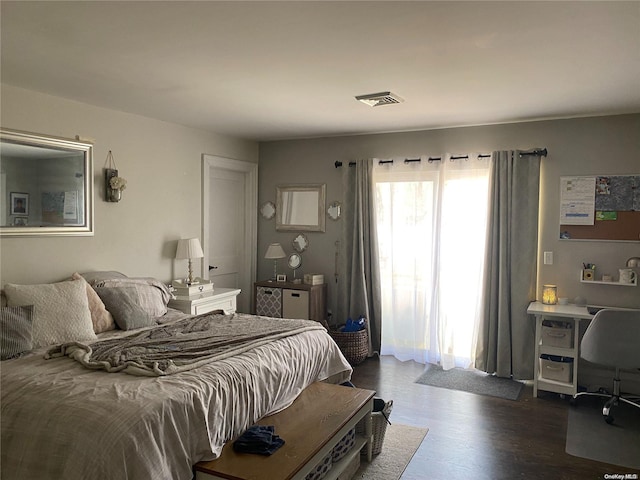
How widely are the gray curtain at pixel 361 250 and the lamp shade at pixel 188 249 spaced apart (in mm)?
1641

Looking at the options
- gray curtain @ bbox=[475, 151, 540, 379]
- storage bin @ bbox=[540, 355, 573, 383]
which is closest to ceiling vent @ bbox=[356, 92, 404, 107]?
gray curtain @ bbox=[475, 151, 540, 379]

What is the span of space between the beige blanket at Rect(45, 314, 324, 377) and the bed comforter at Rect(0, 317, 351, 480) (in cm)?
5

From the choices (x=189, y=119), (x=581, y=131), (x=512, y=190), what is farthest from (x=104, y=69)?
(x=581, y=131)

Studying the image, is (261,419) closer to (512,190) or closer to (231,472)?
(231,472)

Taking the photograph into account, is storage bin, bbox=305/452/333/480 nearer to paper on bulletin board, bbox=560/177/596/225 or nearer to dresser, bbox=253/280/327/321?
dresser, bbox=253/280/327/321

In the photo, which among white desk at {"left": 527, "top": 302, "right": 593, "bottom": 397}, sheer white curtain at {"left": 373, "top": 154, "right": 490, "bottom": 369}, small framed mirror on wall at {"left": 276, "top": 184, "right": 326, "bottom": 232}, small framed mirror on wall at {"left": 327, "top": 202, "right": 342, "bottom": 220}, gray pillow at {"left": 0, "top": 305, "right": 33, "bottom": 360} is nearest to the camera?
gray pillow at {"left": 0, "top": 305, "right": 33, "bottom": 360}

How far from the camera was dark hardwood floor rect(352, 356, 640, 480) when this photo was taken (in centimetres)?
292

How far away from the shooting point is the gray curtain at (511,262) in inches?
178

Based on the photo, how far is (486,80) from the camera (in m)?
3.26

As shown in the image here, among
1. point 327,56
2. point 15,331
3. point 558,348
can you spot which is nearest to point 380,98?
point 327,56

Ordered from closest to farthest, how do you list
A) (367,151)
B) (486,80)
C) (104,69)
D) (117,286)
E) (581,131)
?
(104,69), (486,80), (117,286), (581,131), (367,151)

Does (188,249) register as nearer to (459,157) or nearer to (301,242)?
(301,242)

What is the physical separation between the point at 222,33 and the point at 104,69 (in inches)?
41.4

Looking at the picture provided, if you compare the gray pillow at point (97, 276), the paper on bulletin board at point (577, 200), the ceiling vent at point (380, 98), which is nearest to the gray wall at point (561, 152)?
the paper on bulletin board at point (577, 200)
